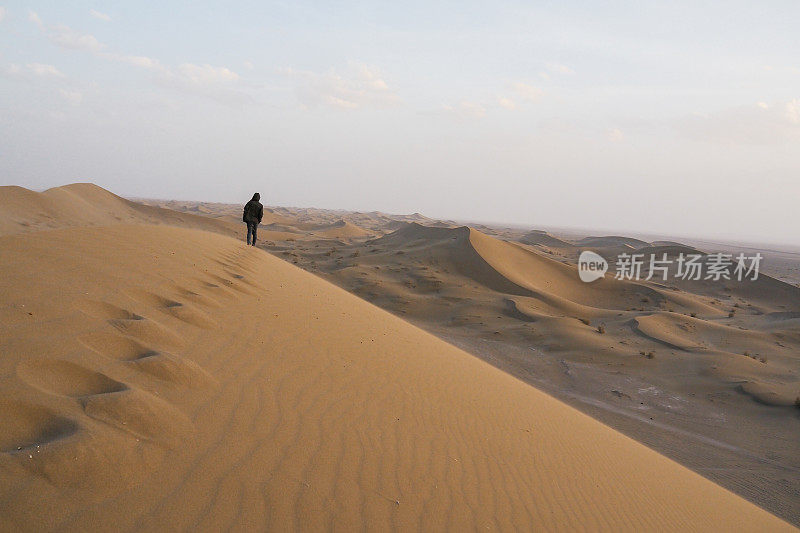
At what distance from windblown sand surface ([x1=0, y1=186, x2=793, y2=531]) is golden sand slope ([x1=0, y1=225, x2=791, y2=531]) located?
0.4 inches

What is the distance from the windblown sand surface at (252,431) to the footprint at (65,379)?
12mm

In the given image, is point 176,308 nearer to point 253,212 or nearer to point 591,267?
point 253,212

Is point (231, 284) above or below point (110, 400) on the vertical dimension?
above

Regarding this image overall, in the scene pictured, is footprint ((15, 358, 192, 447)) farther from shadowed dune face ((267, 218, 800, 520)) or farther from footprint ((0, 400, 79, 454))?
shadowed dune face ((267, 218, 800, 520))

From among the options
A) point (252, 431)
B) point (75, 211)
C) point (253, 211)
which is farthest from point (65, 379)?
point (75, 211)

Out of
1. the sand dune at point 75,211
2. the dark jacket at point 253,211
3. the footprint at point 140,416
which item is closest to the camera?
the footprint at point 140,416

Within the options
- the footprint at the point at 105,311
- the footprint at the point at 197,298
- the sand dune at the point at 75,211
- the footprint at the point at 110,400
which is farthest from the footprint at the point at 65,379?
the sand dune at the point at 75,211

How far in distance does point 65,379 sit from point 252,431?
3.31ft

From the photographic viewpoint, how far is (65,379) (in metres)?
2.45

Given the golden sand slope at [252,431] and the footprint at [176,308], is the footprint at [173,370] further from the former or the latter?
the footprint at [176,308]

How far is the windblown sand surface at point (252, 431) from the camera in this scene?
77.3 inches

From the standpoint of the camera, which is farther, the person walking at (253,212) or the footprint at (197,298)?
the person walking at (253,212)

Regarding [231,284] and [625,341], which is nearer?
[231,284]

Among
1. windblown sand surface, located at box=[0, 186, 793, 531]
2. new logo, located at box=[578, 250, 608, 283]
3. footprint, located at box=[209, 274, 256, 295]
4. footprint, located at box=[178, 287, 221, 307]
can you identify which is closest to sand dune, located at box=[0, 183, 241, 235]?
footprint, located at box=[209, 274, 256, 295]
